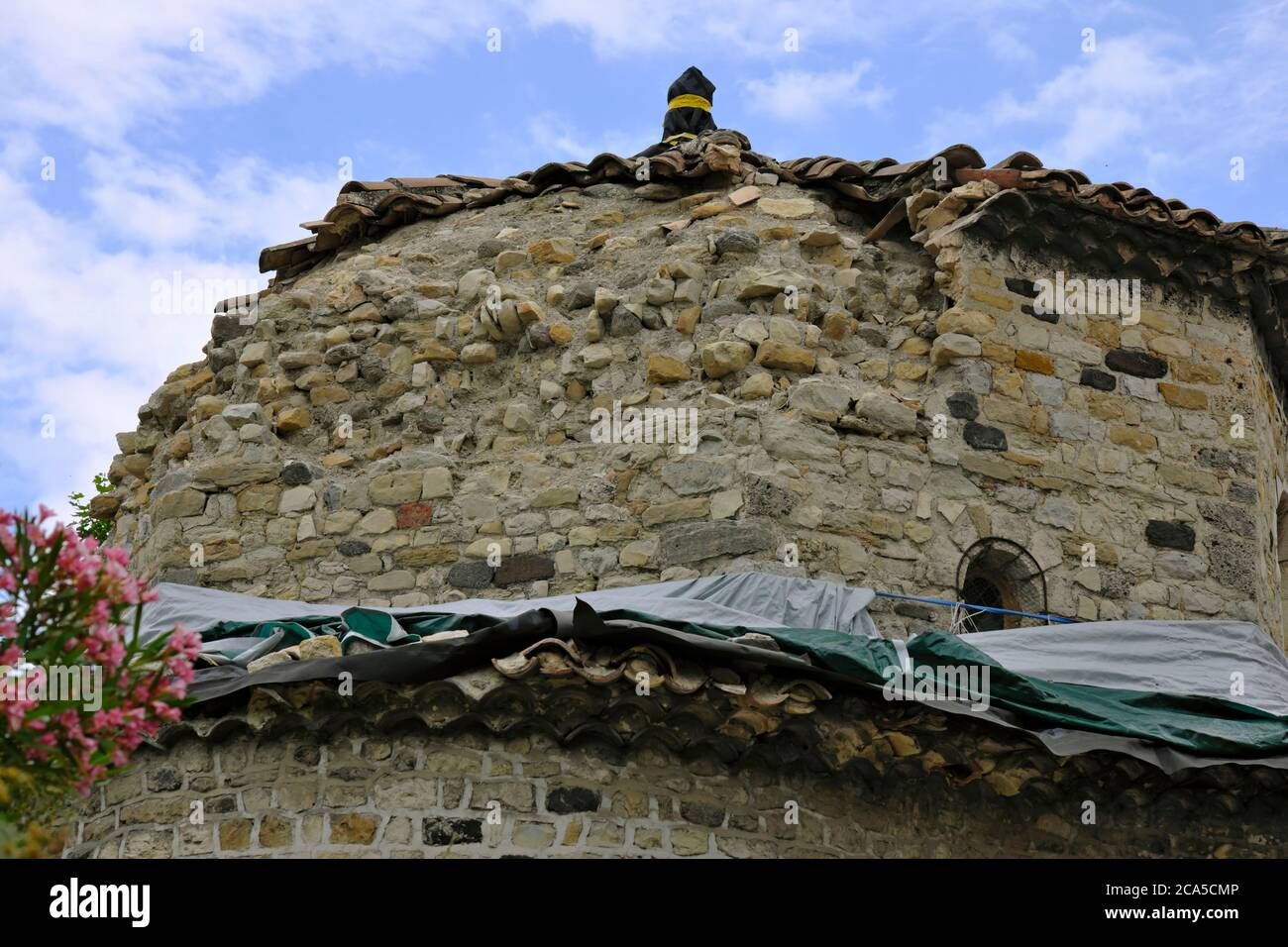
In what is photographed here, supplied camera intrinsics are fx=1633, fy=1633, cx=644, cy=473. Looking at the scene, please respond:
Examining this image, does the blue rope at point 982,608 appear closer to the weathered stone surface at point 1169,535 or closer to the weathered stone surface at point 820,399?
the weathered stone surface at point 1169,535

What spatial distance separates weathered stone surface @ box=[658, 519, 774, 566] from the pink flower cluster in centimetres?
440

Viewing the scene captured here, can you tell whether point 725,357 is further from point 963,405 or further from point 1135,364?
point 1135,364

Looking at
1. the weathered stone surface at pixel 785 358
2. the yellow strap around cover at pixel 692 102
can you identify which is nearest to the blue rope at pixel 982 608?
the weathered stone surface at pixel 785 358

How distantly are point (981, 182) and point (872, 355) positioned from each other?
1281 millimetres

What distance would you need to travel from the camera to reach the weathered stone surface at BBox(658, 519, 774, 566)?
27.3ft

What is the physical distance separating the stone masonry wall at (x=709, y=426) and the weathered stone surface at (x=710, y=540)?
0.04 feet

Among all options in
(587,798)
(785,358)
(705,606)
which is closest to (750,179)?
(785,358)

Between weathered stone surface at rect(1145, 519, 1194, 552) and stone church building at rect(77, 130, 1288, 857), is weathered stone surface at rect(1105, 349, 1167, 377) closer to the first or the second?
stone church building at rect(77, 130, 1288, 857)

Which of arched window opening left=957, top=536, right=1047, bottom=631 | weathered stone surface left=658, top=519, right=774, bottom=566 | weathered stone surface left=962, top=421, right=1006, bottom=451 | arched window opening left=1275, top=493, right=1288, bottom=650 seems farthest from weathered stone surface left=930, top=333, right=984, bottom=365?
arched window opening left=1275, top=493, right=1288, bottom=650

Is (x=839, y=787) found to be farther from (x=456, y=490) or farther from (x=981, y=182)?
(x=981, y=182)

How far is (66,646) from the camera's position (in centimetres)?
421

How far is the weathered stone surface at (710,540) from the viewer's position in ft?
27.3

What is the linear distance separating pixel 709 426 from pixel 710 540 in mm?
709
